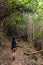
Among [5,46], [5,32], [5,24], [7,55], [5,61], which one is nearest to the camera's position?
[5,61]

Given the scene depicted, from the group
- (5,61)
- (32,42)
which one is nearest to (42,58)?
(32,42)

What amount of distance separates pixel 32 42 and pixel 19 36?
5.25 feet

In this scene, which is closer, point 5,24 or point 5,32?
point 5,24

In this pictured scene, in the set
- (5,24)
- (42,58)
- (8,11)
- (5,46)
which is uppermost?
(8,11)

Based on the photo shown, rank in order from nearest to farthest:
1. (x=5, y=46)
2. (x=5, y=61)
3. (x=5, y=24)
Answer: (x=5, y=61)
(x=5, y=46)
(x=5, y=24)

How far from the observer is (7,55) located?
1437cm

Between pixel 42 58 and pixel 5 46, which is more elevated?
pixel 5 46

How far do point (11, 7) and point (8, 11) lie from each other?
0.41 metres

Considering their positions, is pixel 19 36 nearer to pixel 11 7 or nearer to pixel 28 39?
pixel 28 39

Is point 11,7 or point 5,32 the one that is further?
point 5,32

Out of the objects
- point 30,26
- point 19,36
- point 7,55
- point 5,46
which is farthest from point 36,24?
point 7,55

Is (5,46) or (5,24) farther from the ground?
(5,24)

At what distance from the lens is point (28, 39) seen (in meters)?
19.5

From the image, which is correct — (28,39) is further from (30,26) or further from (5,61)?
(5,61)
